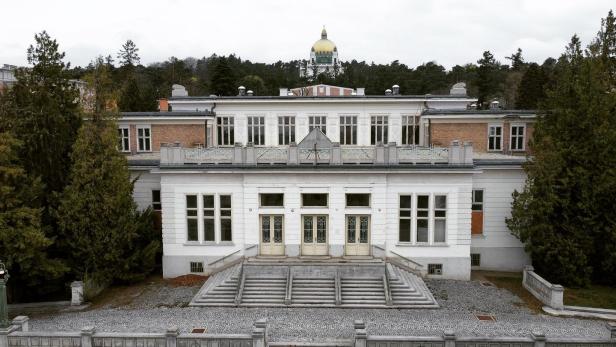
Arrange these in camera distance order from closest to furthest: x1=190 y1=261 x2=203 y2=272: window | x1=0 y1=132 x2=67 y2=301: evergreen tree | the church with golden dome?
x1=0 y1=132 x2=67 y2=301: evergreen tree, x1=190 y1=261 x2=203 y2=272: window, the church with golden dome

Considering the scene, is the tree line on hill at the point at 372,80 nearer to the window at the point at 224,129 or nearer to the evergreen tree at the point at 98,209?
the window at the point at 224,129

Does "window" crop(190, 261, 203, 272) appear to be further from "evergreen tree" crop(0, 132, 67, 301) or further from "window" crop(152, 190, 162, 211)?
"evergreen tree" crop(0, 132, 67, 301)

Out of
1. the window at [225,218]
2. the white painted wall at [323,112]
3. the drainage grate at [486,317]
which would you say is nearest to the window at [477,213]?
the drainage grate at [486,317]

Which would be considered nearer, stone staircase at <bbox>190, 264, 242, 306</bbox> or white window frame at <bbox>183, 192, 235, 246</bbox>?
stone staircase at <bbox>190, 264, 242, 306</bbox>

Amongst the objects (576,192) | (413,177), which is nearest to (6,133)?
(413,177)

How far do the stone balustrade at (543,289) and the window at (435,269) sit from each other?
13.6 ft

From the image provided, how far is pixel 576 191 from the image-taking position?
79.7ft

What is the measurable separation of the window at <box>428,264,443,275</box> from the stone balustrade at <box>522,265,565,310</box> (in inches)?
163

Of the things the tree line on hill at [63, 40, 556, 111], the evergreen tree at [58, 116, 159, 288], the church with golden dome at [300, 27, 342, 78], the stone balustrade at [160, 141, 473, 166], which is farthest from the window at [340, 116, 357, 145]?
the church with golden dome at [300, 27, 342, 78]

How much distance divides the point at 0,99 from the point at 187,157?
28.7 feet

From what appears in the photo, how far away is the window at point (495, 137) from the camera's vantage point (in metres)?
32.7

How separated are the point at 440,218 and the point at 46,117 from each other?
20.2 m

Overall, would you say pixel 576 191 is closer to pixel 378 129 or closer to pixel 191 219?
pixel 378 129

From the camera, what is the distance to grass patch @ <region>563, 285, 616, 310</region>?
71.4ft
